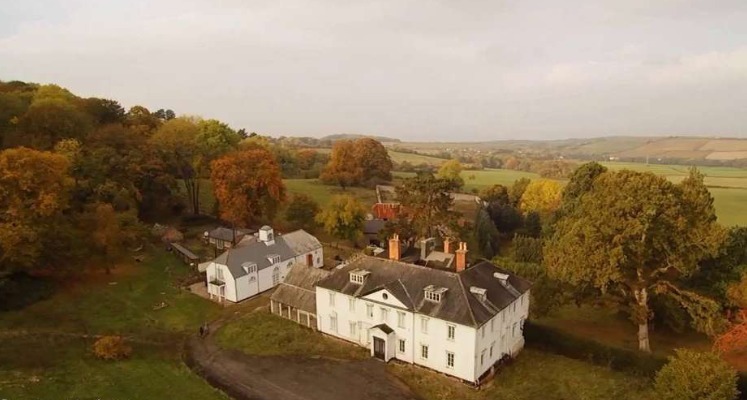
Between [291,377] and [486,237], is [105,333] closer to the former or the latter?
[291,377]

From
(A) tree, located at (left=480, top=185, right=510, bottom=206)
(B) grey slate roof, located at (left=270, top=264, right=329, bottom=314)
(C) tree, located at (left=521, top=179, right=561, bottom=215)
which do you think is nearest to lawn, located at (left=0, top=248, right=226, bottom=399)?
(B) grey slate roof, located at (left=270, top=264, right=329, bottom=314)

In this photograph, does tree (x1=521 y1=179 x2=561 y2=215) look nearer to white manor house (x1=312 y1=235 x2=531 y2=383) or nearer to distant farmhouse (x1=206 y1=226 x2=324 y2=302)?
distant farmhouse (x1=206 y1=226 x2=324 y2=302)

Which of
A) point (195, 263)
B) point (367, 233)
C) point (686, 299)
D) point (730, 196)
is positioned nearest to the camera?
point (686, 299)

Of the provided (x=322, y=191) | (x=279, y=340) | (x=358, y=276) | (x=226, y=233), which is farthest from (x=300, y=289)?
(x=322, y=191)

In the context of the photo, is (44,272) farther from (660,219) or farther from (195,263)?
(660,219)

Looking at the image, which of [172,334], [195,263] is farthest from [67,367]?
[195,263]

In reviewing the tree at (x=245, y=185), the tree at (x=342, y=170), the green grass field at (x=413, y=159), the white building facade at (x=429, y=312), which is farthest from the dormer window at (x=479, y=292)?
the green grass field at (x=413, y=159)
